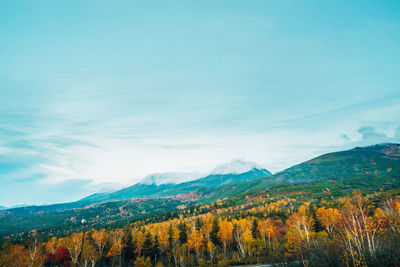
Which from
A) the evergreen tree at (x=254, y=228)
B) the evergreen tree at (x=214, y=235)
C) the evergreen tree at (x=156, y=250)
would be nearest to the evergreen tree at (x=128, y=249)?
the evergreen tree at (x=156, y=250)

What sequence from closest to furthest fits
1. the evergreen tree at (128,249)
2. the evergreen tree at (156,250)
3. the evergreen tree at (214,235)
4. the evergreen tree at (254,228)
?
the evergreen tree at (128,249) < the evergreen tree at (156,250) < the evergreen tree at (214,235) < the evergreen tree at (254,228)

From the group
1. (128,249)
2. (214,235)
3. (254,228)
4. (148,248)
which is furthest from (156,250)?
(254,228)

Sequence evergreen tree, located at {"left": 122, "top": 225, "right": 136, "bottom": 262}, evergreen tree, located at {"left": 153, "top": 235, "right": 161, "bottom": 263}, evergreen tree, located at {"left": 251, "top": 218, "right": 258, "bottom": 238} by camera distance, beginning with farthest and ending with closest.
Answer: evergreen tree, located at {"left": 251, "top": 218, "right": 258, "bottom": 238}
evergreen tree, located at {"left": 153, "top": 235, "right": 161, "bottom": 263}
evergreen tree, located at {"left": 122, "top": 225, "right": 136, "bottom": 262}

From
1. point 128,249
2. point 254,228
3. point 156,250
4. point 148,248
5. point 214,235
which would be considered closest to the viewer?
point 128,249

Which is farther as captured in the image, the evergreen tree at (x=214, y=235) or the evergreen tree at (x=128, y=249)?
the evergreen tree at (x=214, y=235)

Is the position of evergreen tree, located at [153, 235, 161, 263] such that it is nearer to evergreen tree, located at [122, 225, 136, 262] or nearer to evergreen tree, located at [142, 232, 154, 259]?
evergreen tree, located at [142, 232, 154, 259]

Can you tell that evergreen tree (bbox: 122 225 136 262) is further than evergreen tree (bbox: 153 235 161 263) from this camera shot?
No

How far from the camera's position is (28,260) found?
47.5 metres

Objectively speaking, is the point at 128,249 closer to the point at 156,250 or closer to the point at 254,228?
the point at 156,250

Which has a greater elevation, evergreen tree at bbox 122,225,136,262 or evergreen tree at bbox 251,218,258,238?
evergreen tree at bbox 122,225,136,262

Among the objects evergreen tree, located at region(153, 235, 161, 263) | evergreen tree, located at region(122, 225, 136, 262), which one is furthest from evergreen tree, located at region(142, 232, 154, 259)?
evergreen tree, located at region(122, 225, 136, 262)

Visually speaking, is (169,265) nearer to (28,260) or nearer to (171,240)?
(171,240)

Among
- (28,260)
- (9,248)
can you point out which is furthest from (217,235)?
(9,248)

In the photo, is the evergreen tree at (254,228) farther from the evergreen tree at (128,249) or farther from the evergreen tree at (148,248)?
the evergreen tree at (128,249)
